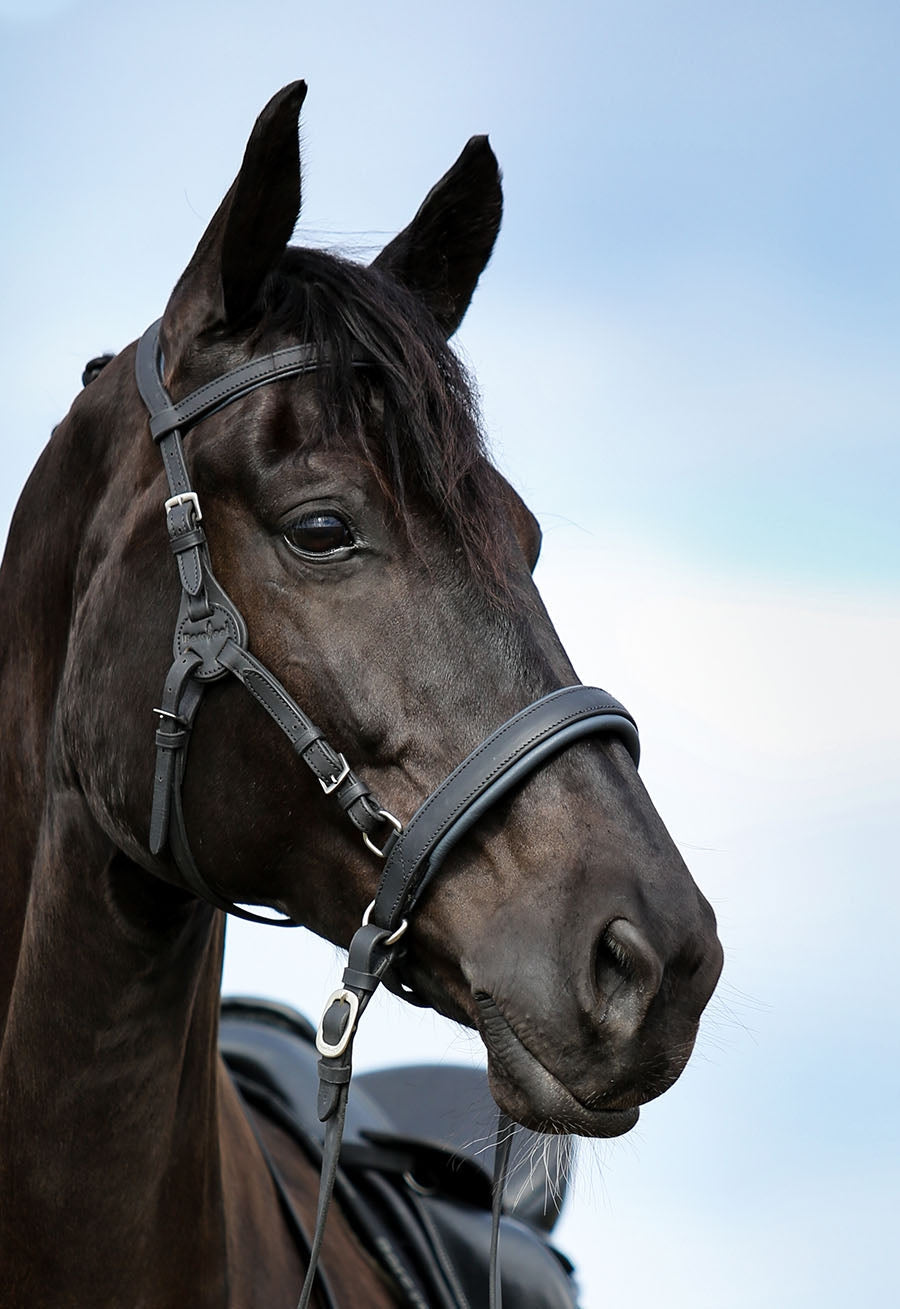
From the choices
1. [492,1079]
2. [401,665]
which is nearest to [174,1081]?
[492,1079]

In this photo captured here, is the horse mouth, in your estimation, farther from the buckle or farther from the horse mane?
the horse mane

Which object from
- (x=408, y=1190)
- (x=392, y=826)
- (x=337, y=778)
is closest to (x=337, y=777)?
(x=337, y=778)

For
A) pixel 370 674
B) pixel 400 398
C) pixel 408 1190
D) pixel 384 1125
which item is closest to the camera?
pixel 370 674

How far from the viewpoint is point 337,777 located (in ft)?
5.94

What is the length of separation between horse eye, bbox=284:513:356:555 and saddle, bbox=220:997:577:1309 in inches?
53.5

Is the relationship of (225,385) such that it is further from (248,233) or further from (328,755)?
(328,755)

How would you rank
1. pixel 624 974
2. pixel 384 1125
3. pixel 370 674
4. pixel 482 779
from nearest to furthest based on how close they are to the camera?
pixel 624 974, pixel 482 779, pixel 370 674, pixel 384 1125

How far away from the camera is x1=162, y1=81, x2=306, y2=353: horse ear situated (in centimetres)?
192

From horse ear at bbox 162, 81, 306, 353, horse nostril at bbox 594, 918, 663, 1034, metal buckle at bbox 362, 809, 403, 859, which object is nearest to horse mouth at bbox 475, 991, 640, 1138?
horse nostril at bbox 594, 918, 663, 1034

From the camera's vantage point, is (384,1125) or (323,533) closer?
(323,533)

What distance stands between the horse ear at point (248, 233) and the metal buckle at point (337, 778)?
2.40ft

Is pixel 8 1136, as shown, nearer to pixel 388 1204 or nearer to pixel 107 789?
pixel 107 789

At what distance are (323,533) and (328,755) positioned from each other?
0.31m

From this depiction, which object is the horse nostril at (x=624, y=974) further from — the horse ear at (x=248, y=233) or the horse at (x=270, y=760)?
the horse ear at (x=248, y=233)
